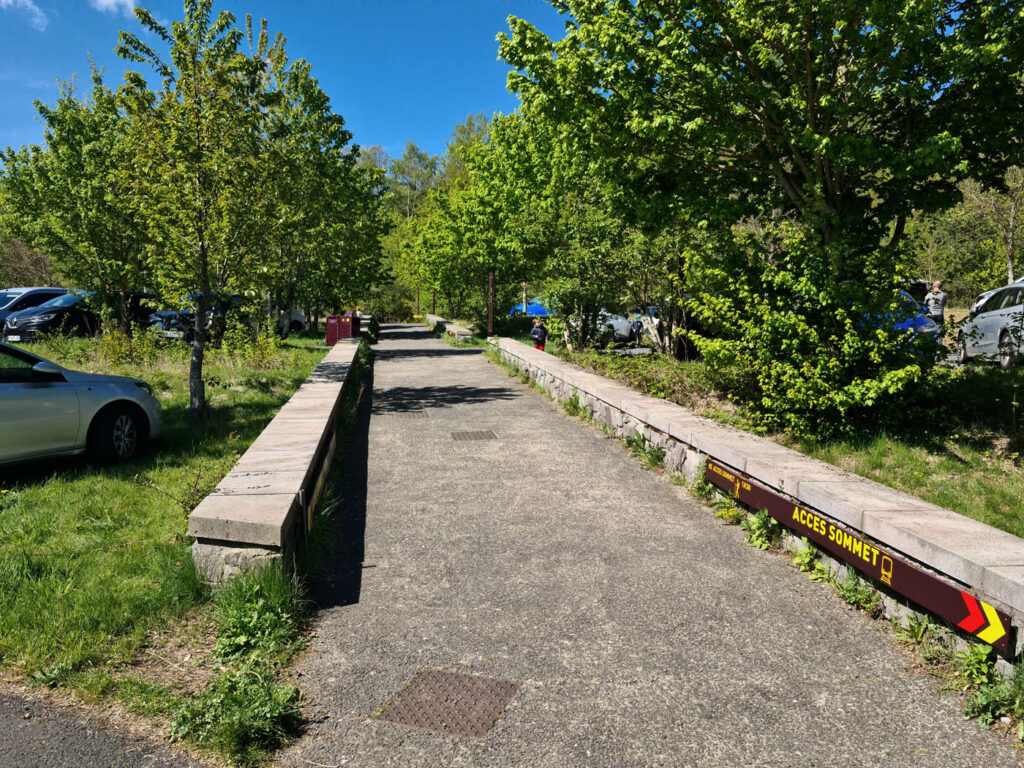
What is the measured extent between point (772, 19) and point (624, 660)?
226 inches

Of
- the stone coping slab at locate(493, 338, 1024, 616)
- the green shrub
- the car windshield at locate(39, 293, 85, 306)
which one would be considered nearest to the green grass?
the green shrub

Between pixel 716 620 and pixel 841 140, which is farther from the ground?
pixel 841 140

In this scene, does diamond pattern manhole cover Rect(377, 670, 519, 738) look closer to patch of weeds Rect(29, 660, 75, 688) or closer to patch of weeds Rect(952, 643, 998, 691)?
patch of weeds Rect(29, 660, 75, 688)

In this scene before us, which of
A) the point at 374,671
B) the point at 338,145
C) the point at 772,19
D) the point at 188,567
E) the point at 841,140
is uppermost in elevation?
the point at 338,145

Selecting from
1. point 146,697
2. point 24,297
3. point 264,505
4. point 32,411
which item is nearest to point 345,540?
point 264,505

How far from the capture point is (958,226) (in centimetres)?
3416

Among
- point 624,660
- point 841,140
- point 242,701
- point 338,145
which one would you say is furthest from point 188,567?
point 338,145

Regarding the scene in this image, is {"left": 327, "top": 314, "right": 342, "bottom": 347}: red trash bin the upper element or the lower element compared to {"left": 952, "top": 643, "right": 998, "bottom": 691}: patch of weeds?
upper

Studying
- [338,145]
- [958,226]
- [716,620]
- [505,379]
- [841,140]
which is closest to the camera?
[716,620]

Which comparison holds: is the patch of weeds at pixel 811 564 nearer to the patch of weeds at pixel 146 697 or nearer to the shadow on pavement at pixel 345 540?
the shadow on pavement at pixel 345 540

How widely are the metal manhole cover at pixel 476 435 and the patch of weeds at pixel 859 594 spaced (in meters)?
5.26

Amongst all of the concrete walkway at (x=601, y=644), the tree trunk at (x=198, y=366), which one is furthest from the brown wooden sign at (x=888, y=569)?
the tree trunk at (x=198, y=366)

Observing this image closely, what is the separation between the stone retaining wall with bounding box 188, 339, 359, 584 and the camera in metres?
3.99

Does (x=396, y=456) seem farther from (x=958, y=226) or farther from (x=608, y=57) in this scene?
(x=958, y=226)
